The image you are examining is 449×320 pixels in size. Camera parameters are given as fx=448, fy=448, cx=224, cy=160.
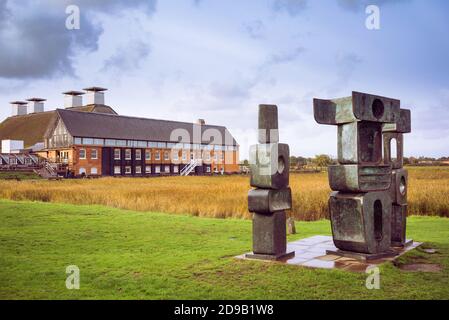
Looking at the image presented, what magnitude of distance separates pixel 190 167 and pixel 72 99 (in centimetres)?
2214

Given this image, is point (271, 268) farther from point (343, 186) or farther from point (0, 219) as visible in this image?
point (0, 219)

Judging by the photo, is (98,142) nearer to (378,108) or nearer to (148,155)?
(148,155)

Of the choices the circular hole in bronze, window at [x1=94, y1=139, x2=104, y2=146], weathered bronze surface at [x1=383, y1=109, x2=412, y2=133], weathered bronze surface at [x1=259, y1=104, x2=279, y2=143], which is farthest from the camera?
window at [x1=94, y1=139, x2=104, y2=146]

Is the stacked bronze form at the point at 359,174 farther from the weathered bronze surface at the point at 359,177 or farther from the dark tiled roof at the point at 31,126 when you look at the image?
the dark tiled roof at the point at 31,126

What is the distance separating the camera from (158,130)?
6022cm

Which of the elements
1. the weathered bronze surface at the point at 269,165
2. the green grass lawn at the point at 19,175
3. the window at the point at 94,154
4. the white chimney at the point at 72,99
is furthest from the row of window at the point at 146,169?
the weathered bronze surface at the point at 269,165

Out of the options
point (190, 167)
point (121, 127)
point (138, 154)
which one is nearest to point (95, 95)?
point (121, 127)

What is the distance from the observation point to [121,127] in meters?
55.4

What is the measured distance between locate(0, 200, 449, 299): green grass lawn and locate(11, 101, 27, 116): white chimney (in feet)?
225

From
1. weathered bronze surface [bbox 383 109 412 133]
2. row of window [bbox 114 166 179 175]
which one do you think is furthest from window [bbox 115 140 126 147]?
weathered bronze surface [bbox 383 109 412 133]

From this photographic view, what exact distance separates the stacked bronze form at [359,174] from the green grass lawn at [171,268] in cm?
78

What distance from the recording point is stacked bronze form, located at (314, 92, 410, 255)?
786 centimetres

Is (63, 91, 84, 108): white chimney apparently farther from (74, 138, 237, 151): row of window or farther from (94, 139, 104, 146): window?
(94, 139, 104, 146): window
